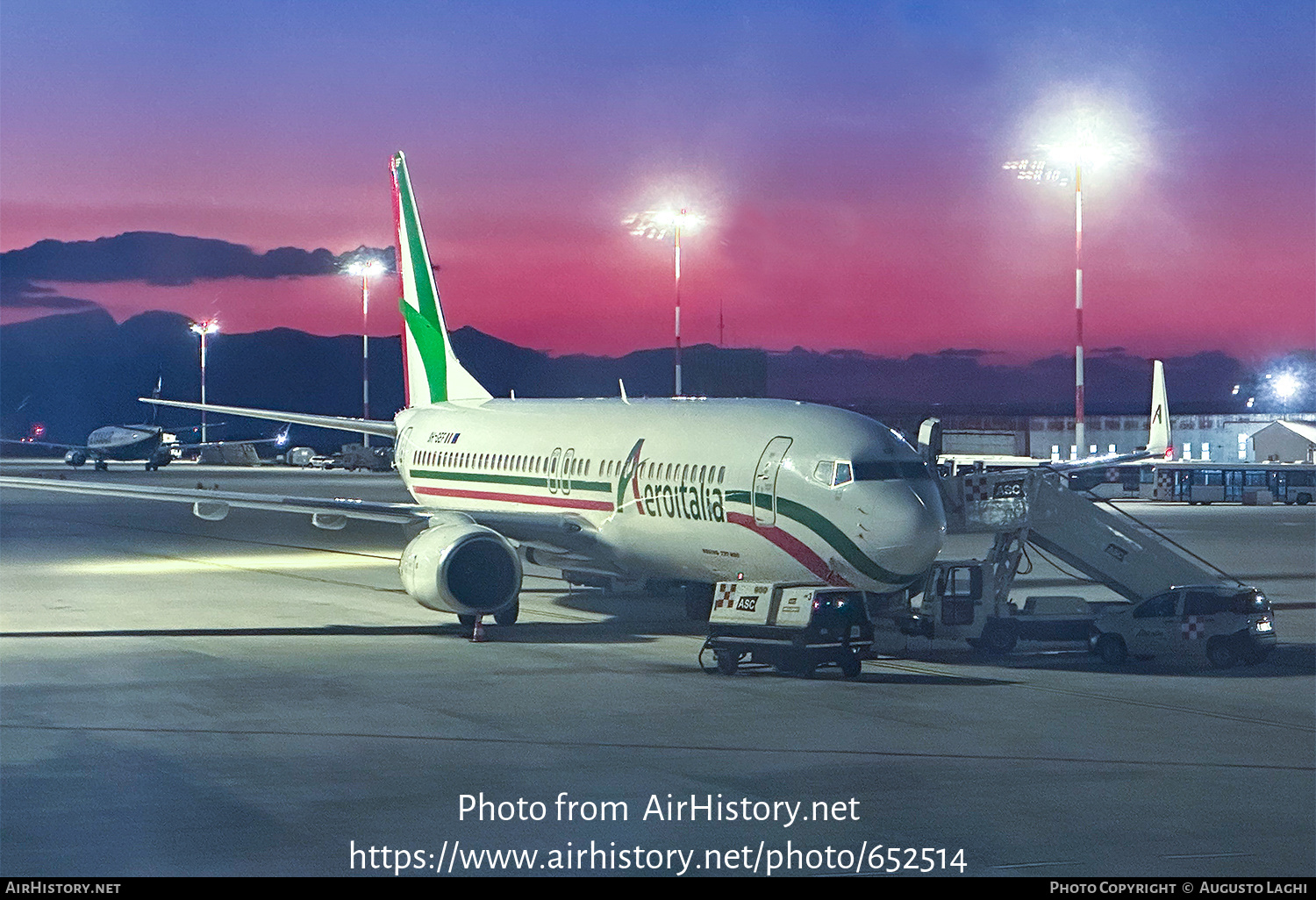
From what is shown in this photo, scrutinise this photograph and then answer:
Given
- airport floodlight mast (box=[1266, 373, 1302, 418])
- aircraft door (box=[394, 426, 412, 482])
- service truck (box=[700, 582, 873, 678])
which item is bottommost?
service truck (box=[700, 582, 873, 678])

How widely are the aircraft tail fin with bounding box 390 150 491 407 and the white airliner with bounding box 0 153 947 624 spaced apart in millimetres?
4072

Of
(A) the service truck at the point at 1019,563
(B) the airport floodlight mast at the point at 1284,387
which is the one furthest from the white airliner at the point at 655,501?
(B) the airport floodlight mast at the point at 1284,387

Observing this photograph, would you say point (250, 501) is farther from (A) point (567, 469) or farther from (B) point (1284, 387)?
(B) point (1284, 387)

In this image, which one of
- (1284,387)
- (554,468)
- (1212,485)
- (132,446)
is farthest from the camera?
(1284,387)

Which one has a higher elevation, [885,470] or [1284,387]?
[1284,387]

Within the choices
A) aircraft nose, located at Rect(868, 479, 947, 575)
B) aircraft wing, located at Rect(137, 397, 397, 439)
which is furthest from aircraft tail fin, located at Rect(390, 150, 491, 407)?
aircraft nose, located at Rect(868, 479, 947, 575)

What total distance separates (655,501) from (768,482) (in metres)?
3.26

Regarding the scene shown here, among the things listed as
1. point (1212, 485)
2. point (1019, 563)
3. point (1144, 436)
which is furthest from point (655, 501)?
point (1144, 436)

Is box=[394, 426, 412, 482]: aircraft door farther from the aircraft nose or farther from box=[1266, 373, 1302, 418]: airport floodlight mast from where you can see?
box=[1266, 373, 1302, 418]: airport floodlight mast

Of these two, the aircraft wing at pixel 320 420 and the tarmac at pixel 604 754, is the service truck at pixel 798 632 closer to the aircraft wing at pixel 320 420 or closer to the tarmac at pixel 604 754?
the tarmac at pixel 604 754

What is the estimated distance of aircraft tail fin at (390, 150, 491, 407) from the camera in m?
41.4

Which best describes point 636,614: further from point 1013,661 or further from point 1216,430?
point 1216,430

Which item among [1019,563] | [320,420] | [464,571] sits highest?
[320,420]

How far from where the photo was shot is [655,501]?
28.4 meters
